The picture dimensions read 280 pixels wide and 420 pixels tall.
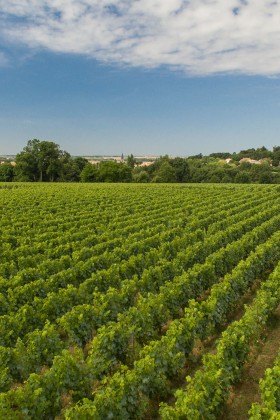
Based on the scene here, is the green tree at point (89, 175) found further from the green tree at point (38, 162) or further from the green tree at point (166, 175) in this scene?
the green tree at point (166, 175)

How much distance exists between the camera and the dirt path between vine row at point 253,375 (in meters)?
6.97

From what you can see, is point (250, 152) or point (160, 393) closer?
point (160, 393)

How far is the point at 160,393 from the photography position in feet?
23.3

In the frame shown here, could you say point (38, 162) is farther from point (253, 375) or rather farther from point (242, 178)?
point (253, 375)

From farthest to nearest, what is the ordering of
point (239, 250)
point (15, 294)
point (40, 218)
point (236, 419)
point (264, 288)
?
point (40, 218) → point (239, 250) → point (264, 288) → point (15, 294) → point (236, 419)

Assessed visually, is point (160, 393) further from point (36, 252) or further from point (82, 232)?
Result: point (82, 232)

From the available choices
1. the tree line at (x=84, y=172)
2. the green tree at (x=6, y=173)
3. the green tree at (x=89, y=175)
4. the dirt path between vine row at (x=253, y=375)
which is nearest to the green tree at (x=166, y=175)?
the tree line at (x=84, y=172)

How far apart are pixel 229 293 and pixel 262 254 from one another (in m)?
4.17

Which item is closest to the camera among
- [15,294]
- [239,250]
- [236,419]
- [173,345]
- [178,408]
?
[178,408]

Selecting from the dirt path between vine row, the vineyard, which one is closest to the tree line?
the vineyard

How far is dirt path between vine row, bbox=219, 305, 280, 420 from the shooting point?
22.9 ft

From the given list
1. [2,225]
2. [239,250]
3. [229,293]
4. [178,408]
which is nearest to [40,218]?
[2,225]

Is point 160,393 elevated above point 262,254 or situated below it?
below

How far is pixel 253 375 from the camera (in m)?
8.07
